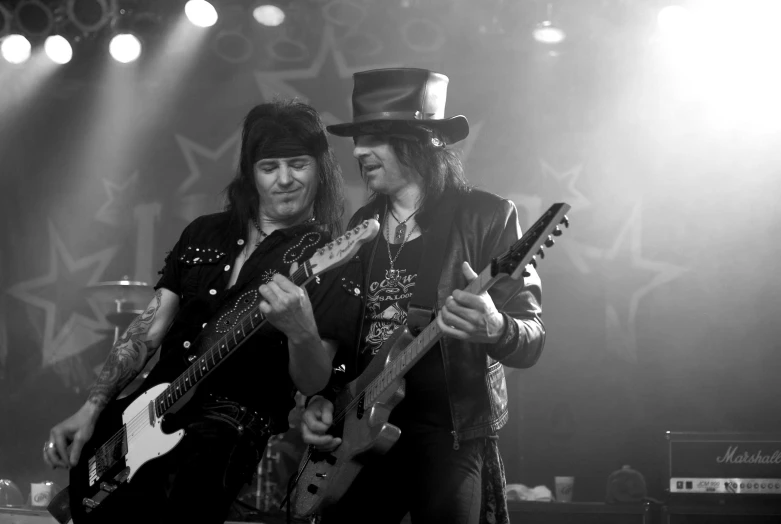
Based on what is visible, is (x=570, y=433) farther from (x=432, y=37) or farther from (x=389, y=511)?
(x=389, y=511)

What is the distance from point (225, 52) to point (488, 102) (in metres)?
2.03

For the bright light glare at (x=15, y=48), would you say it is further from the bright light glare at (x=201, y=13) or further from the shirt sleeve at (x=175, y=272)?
the shirt sleeve at (x=175, y=272)

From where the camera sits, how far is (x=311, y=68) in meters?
6.36

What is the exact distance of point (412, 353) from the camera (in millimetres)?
2396

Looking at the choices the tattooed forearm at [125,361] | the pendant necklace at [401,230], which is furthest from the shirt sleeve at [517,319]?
the tattooed forearm at [125,361]

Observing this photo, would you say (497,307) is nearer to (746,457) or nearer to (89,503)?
(89,503)

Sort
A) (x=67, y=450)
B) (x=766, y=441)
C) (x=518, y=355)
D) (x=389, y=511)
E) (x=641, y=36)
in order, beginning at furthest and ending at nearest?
(x=641, y=36), (x=766, y=441), (x=67, y=450), (x=389, y=511), (x=518, y=355)

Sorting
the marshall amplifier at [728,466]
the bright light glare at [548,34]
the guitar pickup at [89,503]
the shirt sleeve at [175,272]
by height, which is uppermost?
the bright light glare at [548,34]

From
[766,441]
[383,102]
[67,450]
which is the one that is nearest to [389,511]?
[67,450]

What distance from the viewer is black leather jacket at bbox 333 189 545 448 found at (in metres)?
2.38

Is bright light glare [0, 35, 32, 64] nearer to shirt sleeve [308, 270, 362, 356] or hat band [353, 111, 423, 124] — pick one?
hat band [353, 111, 423, 124]

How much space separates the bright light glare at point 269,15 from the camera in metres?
6.21

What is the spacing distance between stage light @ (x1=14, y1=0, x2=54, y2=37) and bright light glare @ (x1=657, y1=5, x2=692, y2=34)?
414 centimetres

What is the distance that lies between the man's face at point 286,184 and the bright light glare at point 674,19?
3.52m
